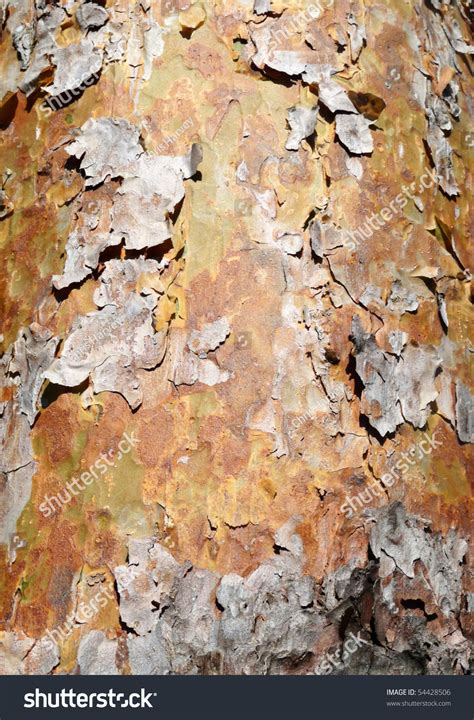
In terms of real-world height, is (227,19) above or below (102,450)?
above

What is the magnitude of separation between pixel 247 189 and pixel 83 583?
74cm

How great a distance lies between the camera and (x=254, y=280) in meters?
1.59

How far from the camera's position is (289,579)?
1.50 meters

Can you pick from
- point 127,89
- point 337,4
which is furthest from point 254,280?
point 337,4

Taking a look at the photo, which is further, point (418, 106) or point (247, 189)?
point (418, 106)

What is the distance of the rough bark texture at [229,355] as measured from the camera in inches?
58.8

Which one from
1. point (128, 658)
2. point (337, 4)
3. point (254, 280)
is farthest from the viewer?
→ point (337, 4)

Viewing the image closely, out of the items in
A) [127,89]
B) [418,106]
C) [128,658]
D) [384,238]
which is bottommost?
[128,658]

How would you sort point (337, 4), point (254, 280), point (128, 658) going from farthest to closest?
point (337, 4) → point (254, 280) → point (128, 658)

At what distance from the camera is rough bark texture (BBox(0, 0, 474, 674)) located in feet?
4.90

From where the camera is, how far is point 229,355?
156 cm
